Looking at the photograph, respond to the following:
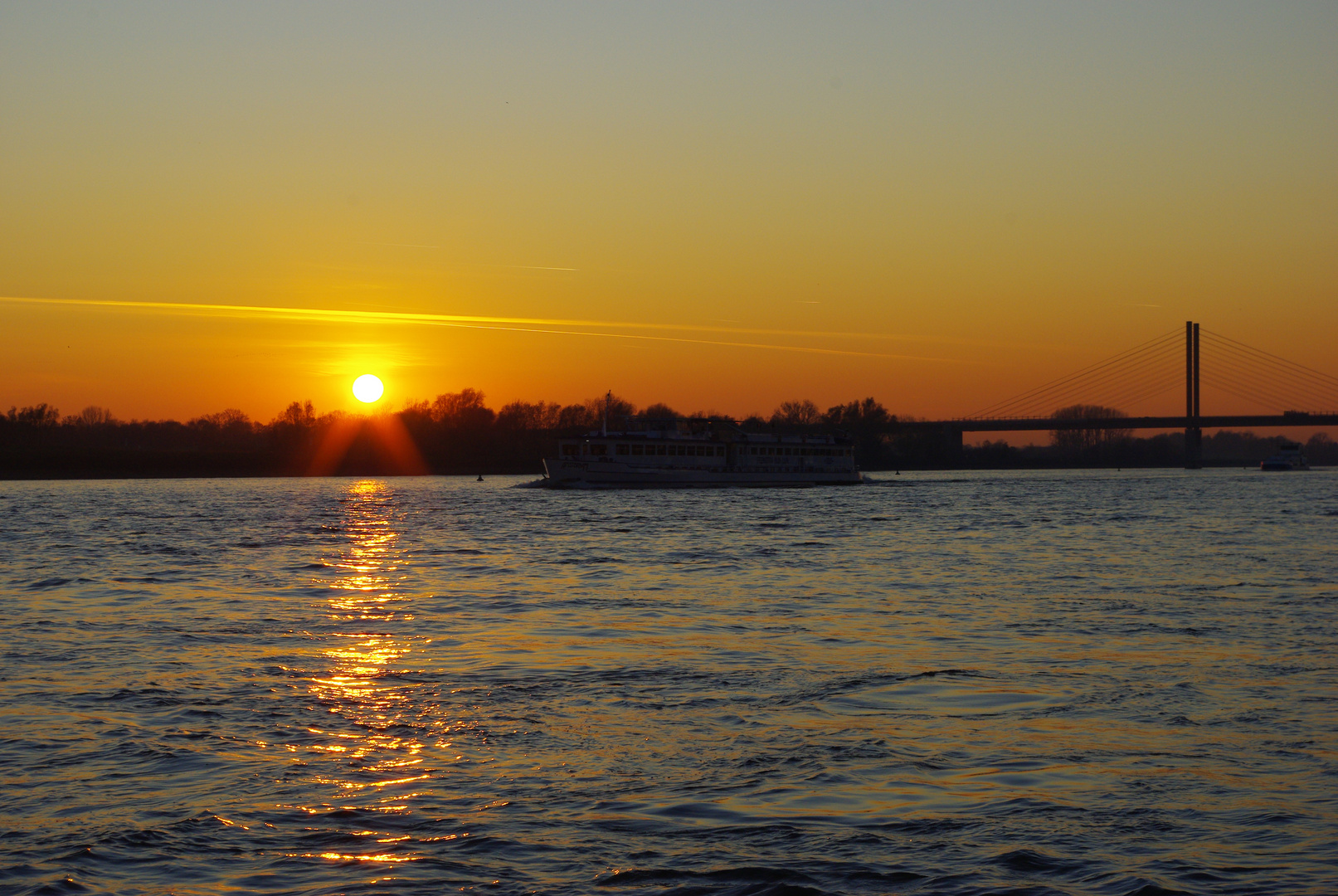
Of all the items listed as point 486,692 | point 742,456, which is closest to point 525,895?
point 486,692

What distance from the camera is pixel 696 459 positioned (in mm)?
116125

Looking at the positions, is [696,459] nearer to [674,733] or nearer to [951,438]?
[951,438]

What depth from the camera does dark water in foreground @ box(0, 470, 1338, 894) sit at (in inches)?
328

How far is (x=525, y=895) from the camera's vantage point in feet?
25.1

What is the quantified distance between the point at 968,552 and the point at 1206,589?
40.5 feet

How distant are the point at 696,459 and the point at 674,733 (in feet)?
341

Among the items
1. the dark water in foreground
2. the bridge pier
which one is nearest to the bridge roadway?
the bridge pier

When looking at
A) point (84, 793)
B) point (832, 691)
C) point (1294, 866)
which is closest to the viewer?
point (1294, 866)

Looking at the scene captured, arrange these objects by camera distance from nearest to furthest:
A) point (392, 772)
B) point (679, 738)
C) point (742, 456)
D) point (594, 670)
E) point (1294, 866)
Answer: point (1294, 866)
point (392, 772)
point (679, 738)
point (594, 670)
point (742, 456)

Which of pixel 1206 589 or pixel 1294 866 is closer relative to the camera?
pixel 1294 866

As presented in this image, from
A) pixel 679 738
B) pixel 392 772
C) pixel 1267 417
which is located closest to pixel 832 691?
pixel 679 738

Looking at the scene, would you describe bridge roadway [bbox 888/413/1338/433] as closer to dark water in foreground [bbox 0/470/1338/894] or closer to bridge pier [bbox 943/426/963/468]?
bridge pier [bbox 943/426/963/468]

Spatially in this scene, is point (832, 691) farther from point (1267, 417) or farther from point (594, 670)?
point (1267, 417)

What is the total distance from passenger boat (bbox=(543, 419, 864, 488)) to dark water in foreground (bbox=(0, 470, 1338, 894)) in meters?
77.9
